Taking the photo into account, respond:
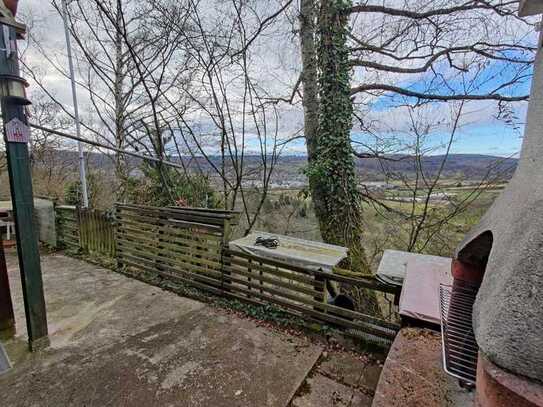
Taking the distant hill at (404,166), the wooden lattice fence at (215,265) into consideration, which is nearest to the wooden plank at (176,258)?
the wooden lattice fence at (215,265)

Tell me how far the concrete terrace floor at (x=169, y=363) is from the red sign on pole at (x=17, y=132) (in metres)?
1.88

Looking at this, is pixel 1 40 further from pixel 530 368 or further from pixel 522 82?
pixel 522 82

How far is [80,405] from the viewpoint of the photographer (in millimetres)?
1889

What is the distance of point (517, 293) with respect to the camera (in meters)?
0.69

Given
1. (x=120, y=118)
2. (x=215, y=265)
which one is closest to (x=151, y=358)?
(x=215, y=265)

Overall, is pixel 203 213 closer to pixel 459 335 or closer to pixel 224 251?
pixel 224 251

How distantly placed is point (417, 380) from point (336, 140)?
3.71 m

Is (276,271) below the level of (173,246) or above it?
below

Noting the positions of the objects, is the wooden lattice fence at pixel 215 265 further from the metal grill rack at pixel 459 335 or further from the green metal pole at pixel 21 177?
the green metal pole at pixel 21 177

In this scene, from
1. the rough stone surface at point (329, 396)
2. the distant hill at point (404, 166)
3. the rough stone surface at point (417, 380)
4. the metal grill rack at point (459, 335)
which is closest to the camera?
the metal grill rack at point (459, 335)

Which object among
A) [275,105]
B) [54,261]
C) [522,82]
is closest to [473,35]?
[522,82]

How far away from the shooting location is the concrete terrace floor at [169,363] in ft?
6.48

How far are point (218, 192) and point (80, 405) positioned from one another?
460cm

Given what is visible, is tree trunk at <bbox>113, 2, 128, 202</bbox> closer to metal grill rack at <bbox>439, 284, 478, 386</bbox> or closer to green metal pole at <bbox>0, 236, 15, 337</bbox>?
green metal pole at <bbox>0, 236, 15, 337</bbox>
